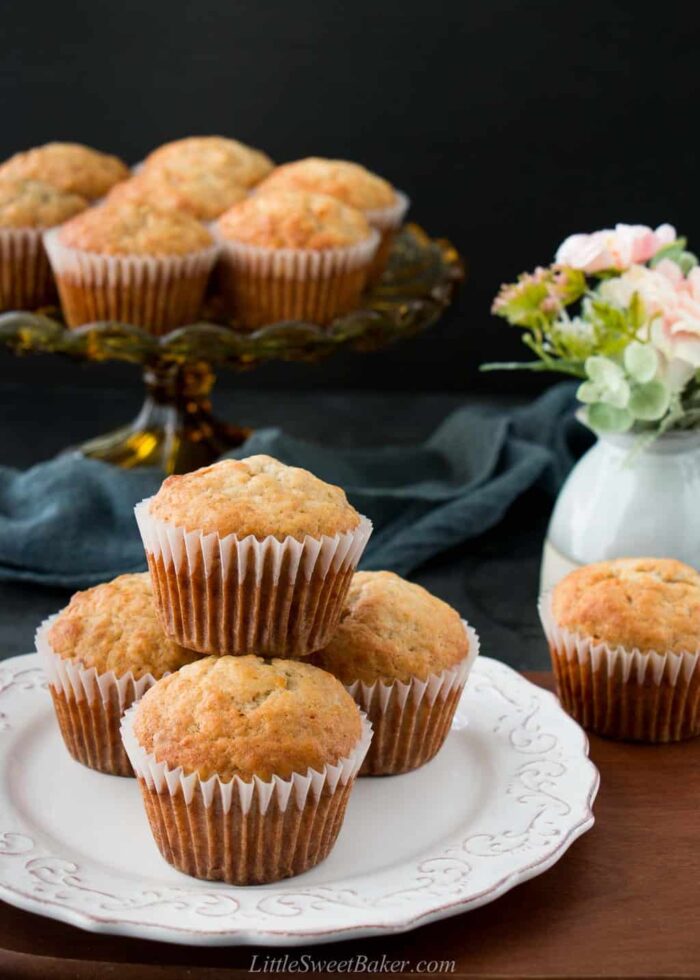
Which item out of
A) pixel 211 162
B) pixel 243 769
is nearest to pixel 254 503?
pixel 243 769

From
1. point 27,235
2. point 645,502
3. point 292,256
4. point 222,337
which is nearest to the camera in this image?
point 645,502

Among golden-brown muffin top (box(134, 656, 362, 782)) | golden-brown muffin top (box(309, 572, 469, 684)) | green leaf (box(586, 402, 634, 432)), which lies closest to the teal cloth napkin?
green leaf (box(586, 402, 634, 432))

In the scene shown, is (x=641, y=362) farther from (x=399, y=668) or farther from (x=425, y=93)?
(x=425, y=93)

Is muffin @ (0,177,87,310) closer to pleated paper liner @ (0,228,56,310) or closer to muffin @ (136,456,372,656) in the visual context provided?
pleated paper liner @ (0,228,56,310)

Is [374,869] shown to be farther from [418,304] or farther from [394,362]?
[394,362]

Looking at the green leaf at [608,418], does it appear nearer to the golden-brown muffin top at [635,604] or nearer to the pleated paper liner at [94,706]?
the golden-brown muffin top at [635,604]

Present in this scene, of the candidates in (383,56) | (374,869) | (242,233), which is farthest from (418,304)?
(374,869)
